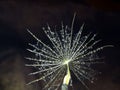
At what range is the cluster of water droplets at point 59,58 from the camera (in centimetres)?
143

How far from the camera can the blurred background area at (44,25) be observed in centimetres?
144

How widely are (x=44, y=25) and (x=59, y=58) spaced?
8.1 inches

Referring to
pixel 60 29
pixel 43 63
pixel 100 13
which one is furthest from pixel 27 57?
pixel 100 13

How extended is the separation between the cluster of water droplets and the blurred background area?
0.12 ft

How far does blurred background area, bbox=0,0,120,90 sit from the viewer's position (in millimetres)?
1438

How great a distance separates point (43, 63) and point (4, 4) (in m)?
0.36

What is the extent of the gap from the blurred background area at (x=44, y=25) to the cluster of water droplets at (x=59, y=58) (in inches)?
1.5

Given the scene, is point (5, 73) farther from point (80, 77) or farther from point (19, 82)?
point (80, 77)

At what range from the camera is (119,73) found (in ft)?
5.16

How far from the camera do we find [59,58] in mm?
1421

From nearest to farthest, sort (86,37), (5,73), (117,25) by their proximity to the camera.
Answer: (5,73) → (86,37) → (117,25)

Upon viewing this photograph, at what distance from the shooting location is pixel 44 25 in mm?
1520

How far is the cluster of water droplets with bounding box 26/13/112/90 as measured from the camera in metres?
1.43

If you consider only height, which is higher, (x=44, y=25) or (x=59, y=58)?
(x=44, y=25)
